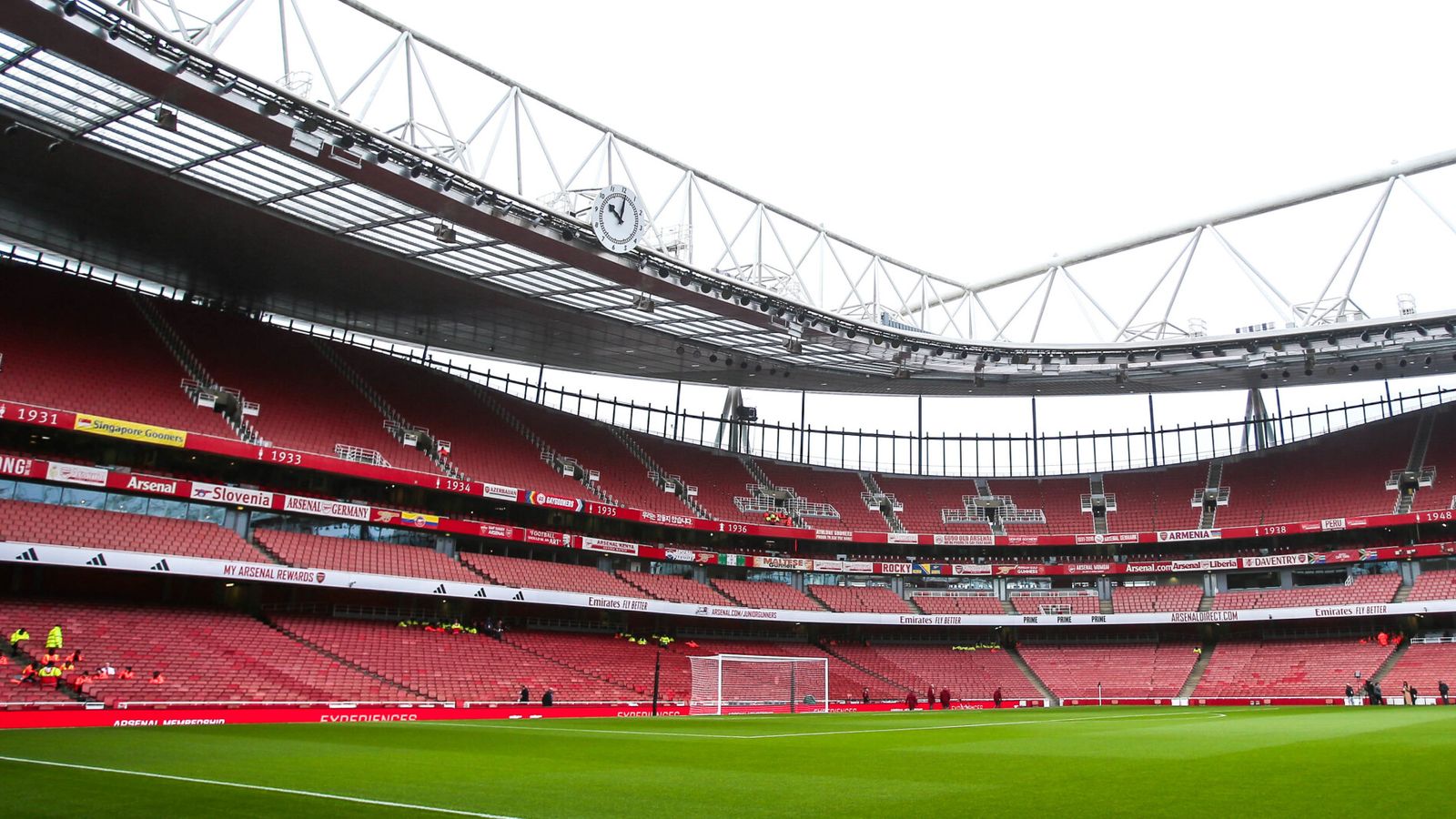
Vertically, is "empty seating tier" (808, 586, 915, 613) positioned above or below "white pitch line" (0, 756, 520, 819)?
above

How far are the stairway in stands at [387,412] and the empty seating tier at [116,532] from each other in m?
10.7

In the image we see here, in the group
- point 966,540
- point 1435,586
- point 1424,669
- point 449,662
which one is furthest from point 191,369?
point 1435,586

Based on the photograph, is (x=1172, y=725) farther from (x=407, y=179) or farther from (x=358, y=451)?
(x=358, y=451)

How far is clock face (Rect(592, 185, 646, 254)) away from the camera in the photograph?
33862 mm

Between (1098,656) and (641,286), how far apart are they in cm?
3843

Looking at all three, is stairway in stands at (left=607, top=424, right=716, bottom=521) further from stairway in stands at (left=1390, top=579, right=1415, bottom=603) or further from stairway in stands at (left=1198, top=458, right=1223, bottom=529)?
stairway in stands at (left=1390, top=579, right=1415, bottom=603)

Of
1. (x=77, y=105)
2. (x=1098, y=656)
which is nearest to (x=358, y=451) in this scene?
(x=77, y=105)

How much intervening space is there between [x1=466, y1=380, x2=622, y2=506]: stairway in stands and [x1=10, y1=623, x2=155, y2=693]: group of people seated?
25.8 meters

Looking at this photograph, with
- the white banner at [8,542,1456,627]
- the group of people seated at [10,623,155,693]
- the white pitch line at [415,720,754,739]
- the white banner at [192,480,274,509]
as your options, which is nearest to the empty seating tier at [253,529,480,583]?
the white banner at [8,542,1456,627]

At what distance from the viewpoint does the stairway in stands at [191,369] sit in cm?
4097

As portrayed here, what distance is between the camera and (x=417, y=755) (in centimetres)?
1727

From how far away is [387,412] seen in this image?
4903 centimetres

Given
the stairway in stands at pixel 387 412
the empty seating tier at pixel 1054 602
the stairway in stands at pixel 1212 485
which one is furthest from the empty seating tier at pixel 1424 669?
the stairway in stands at pixel 387 412

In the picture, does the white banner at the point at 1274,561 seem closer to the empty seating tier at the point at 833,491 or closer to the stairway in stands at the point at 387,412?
the empty seating tier at the point at 833,491
